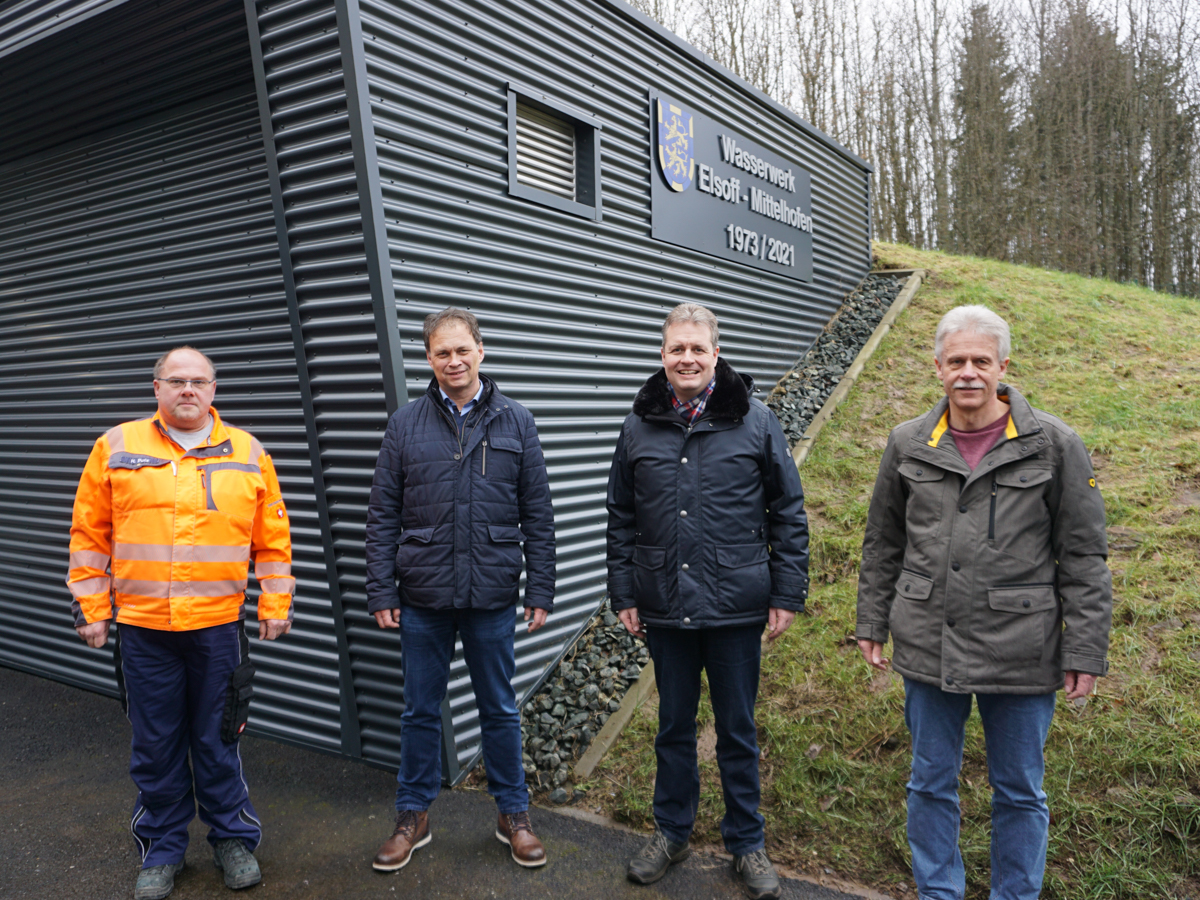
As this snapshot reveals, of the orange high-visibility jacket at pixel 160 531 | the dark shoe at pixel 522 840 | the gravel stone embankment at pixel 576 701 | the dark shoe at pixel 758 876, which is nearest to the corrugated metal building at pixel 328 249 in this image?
the gravel stone embankment at pixel 576 701

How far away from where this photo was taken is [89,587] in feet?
10.2

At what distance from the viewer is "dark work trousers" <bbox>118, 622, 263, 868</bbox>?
10.2 feet

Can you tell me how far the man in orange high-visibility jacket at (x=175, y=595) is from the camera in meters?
3.07

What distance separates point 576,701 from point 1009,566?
2918 millimetres

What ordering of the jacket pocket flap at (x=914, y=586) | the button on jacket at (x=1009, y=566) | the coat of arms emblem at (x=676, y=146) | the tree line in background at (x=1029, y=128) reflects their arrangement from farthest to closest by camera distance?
the tree line in background at (x=1029, y=128), the coat of arms emblem at (x=676, y=146), the jacket pocket flap at (x=914, y=586), the button on jacket at (x=1009, y=566)

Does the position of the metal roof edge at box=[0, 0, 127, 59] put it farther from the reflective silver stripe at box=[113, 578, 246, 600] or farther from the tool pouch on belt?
the tool pouch on belt

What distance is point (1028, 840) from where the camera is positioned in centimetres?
252

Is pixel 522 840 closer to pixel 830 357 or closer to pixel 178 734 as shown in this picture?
pixel 178 734

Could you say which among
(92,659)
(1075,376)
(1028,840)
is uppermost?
(1075,376)

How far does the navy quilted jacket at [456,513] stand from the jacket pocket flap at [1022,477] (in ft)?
6.05

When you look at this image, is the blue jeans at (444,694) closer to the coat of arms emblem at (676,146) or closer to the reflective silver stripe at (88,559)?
the reflective silver stripe at (88,559)

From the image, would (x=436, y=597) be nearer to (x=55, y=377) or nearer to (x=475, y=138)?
(x=475, y=138)

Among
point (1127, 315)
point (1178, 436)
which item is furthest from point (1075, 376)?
point (1127, 315)

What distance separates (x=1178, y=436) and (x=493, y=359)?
5698mm
